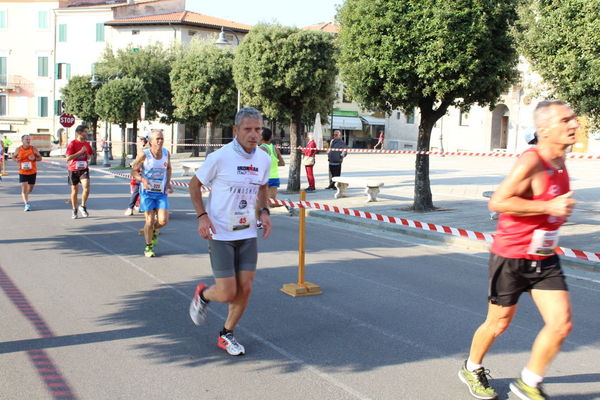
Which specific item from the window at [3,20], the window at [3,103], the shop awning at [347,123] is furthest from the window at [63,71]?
the shop awning at [347,123]

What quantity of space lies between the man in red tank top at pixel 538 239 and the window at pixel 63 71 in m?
59.0

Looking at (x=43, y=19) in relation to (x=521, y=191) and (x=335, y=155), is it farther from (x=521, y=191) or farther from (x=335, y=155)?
(x=521, y=191)

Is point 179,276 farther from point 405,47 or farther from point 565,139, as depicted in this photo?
point 405,47

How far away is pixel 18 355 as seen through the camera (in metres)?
5.06

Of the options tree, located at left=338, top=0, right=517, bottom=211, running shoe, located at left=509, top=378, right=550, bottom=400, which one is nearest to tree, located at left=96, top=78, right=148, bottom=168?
tree, located at left=338, top=0, right=517, bottom=211

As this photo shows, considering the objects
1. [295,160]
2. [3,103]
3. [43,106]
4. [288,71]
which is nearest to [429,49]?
[288,71]

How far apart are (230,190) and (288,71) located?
1307 cm

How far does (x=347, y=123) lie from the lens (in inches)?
2335

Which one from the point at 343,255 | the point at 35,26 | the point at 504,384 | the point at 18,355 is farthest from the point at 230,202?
the point at 35,26

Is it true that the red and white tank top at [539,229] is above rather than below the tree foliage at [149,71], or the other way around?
below

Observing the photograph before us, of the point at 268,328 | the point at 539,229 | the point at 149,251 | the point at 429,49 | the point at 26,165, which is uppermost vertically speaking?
the point at 429,49

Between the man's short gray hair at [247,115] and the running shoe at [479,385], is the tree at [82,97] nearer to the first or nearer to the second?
the man's short gray hair at [247,115]

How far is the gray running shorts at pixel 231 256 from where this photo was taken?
4.97m

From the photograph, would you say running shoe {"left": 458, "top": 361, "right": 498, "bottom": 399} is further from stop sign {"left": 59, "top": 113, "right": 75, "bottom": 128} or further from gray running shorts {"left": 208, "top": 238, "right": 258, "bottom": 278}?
stop sign {"left": 59, "top": 113, "right": 75, "bottom": 128}
